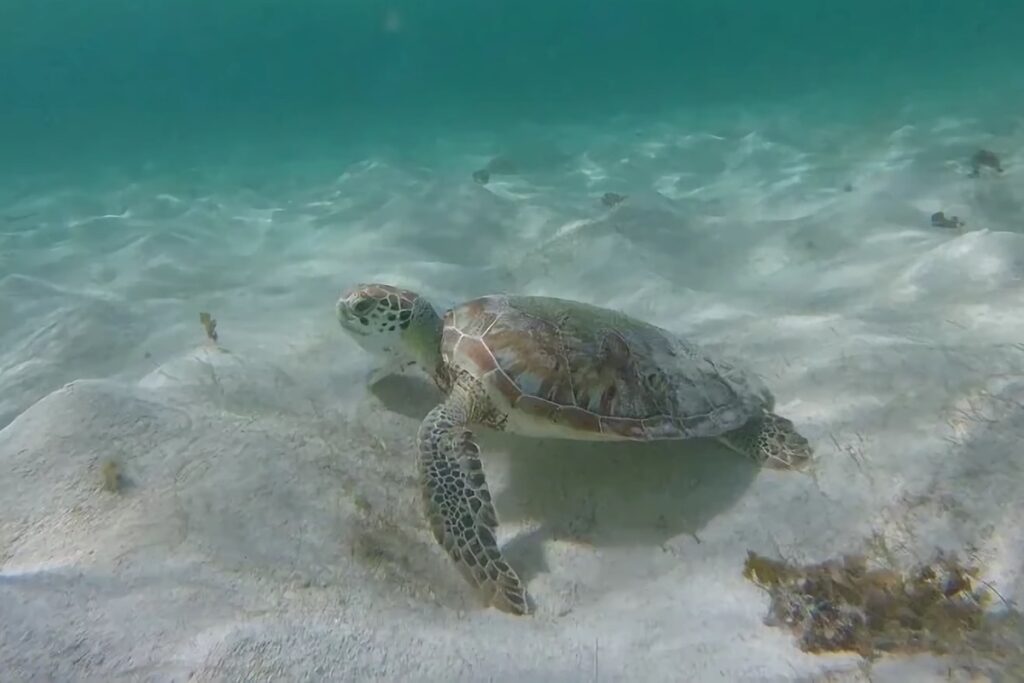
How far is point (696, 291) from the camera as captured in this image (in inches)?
234

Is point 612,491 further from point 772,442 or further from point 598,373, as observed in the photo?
point 772,442

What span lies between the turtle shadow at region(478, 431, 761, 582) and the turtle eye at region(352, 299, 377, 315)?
1.23 meters

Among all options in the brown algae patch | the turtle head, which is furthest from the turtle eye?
the brown algae patch

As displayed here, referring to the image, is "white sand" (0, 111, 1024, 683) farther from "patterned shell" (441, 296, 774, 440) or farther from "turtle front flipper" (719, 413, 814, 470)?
"patterned shell" (441, 296, 774, 440)

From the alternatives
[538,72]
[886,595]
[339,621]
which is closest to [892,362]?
[886,595]

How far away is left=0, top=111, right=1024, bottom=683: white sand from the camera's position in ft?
6.80

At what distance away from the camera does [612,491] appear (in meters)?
3.32

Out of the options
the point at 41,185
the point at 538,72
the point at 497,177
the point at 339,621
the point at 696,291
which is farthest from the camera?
the point at 538,72

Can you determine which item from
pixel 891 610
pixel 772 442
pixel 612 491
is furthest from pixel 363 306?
pixel 891 610

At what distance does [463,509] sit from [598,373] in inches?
41.4

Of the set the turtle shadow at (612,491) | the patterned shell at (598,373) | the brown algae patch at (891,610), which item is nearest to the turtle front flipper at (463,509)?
the turtle shadow at (612,491)

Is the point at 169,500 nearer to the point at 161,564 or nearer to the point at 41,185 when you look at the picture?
the point at 161,564

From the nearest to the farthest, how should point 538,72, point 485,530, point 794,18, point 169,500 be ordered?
point 169,500, point 485,530, point 538,72, point 794,18

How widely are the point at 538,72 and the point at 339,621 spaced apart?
65.6 meters
